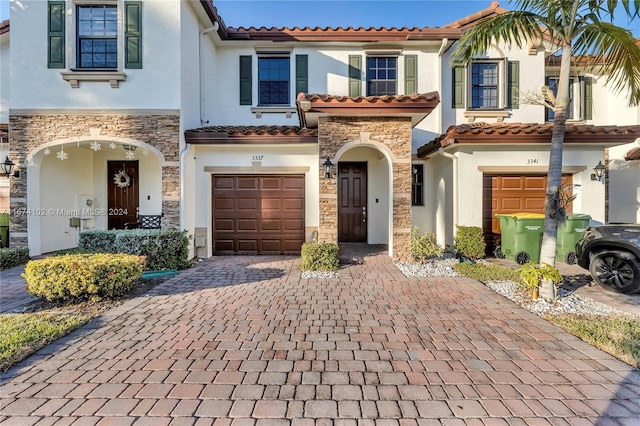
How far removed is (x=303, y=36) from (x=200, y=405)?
34.6 ft

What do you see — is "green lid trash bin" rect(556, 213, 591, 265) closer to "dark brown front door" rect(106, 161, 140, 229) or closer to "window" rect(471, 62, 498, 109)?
"window" rect(471, 62, 498, 109)

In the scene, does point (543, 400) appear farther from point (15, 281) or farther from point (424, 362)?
point (15, 281)

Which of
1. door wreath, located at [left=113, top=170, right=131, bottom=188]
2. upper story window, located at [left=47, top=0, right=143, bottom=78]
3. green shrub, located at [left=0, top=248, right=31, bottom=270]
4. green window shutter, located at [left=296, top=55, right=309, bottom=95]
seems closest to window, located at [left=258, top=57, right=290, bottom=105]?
green window shutter, located at [left=296, top=55, right=309, bottom=95]

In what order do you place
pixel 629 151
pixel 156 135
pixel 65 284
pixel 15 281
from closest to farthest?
pixel 65 284
pixel 15 281
pixel 156 135
pixel 629 151

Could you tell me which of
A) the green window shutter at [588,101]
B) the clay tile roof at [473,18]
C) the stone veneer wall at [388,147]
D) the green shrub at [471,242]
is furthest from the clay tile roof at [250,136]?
the green window shutter at [588,101]

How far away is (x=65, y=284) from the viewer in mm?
4398

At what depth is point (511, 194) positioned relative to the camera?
808 centimetres

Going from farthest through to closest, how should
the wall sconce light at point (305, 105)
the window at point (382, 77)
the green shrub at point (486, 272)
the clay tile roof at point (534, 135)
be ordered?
the window at point (382, 77), the clay tile roof at point (534, 135), the wall sconce light at point (305, 105), the green shrub at point (486, 272)

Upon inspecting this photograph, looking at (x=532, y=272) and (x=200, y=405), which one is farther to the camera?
(x=532, y=272)

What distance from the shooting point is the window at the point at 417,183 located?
9.87 meters

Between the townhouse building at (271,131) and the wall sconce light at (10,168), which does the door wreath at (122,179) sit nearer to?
the townhouse building at (271,131)

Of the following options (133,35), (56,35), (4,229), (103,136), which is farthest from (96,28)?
(4,229)

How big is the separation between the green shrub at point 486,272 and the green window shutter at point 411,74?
6.12m

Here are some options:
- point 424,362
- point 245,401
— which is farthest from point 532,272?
point 245,401
